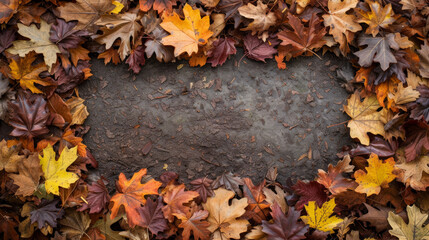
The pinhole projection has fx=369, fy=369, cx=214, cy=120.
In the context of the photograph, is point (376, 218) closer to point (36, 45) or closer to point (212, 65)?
point (212, 65)

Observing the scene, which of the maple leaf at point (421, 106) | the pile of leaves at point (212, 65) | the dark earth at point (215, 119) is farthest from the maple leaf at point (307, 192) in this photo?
the maple leaf at point (421, 106)

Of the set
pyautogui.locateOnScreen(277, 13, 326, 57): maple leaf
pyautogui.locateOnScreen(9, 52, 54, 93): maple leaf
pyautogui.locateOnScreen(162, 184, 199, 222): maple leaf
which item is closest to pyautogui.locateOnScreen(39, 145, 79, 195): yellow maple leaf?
pyautogui.locateOnScreen(9, 52, 54, 93): maple leaf

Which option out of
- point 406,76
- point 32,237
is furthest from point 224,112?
point 32,237

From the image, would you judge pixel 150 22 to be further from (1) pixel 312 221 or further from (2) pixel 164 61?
(1) pixel 312 221

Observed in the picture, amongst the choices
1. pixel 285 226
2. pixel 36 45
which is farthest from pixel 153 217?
pixel 36 45

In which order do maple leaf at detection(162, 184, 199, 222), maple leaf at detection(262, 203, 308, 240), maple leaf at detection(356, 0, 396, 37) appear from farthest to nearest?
maple leaf at detection(356, 0, 396, 37), maple leaf at detection(162, 184, 199, 222), maple leaf at detection(262, 203, 308, 240)

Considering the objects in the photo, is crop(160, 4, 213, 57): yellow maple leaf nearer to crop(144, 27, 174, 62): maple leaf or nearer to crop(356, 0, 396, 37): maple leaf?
crop(144, 27, 174, 62): maple leaf

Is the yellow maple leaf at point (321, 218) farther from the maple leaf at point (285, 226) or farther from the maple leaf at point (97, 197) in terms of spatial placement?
the maple leaf at point (97, 197)
